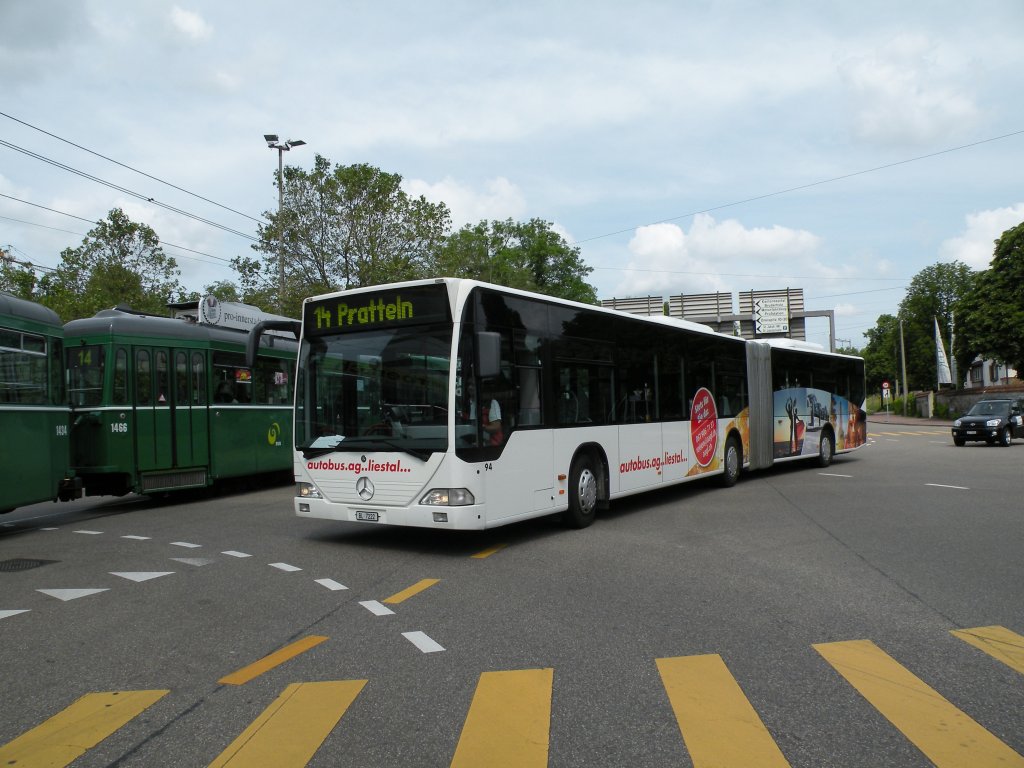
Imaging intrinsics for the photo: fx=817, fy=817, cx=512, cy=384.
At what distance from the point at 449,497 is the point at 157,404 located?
749 centimetres

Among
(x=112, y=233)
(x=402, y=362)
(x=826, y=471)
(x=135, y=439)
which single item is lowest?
(x=826, y=471)

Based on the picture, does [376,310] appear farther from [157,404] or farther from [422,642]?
[157,404]

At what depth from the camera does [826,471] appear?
1936cm

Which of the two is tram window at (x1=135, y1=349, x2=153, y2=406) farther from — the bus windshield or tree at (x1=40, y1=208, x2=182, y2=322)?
tree at (x1=40, y1=208, x2=182, y2=322)

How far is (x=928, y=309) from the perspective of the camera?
82.1m

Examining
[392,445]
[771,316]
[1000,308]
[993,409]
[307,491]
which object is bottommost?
[307,491]

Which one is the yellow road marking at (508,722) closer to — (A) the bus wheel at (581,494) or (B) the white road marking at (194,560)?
(B) the white road marking at (194,560)

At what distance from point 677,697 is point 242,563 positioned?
5422 millimetres

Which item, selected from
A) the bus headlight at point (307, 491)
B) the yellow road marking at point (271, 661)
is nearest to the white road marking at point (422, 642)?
the yellow road marking at point (271, 661)

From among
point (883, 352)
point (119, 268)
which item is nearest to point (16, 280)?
point (119, 268)

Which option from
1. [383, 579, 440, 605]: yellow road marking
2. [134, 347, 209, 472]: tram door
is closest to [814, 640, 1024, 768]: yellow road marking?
[383, 579, 440, 605]: yellow road marking

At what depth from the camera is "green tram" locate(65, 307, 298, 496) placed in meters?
13.3

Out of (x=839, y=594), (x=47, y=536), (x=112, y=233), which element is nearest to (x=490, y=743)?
(x=839, y=594)

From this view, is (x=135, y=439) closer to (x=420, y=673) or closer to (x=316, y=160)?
(x=420, y=673)
